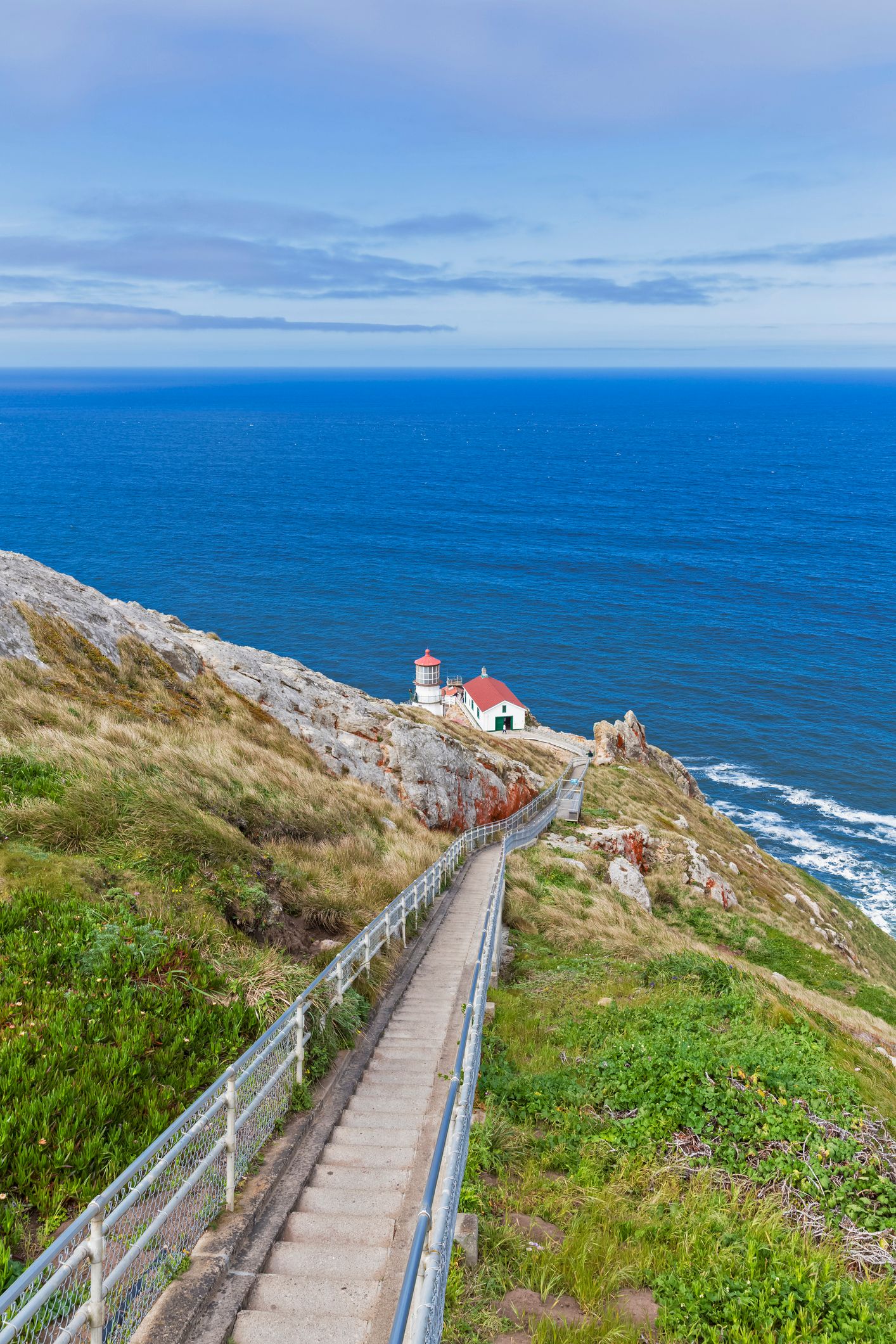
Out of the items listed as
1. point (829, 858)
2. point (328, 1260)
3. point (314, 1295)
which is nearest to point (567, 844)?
point (328, 1260)

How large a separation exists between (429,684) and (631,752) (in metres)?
19.1

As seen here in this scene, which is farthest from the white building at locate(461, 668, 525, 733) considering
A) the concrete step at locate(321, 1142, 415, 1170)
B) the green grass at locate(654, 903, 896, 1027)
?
the concrete step at locate(321, 1142, 415, 1170)

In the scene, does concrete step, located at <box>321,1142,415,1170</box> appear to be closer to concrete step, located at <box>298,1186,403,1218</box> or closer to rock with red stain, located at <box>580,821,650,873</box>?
concrete step, located at <box>298,1186,403,1218</box>

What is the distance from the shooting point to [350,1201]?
636 cm

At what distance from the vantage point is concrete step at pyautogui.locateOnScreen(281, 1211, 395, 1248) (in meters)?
5.86

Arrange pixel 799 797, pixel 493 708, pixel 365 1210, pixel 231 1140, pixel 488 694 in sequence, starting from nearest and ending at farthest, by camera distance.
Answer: pixel 231 1140
pixel 365 1210
pixel 799 797
pixel 493 708
pixel 488 694

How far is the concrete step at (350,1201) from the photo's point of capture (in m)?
6.21

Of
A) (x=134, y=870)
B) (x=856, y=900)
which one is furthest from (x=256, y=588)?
(x=134, y=870)

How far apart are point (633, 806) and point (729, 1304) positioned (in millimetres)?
37009

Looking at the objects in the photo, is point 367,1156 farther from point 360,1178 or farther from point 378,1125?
point 378,1125

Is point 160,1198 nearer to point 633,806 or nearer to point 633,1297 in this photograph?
point 633,1297

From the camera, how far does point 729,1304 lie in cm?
585

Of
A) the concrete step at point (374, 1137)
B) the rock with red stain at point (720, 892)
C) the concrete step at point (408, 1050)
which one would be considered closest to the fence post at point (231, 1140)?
the concrete step at point (374, 1137)

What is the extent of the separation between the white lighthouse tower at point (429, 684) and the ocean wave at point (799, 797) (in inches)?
844
